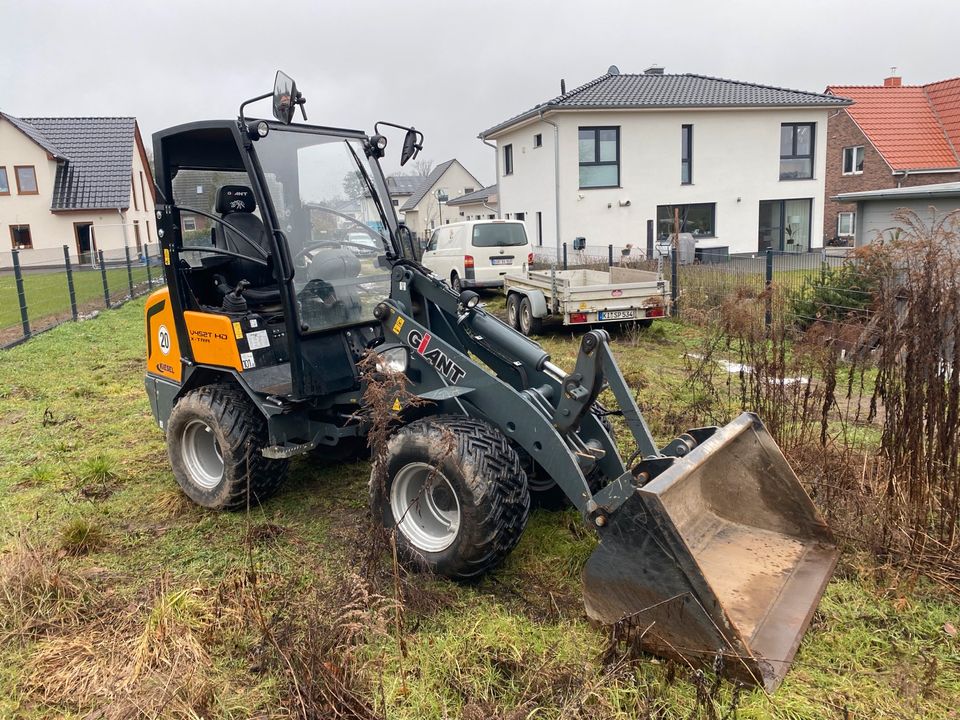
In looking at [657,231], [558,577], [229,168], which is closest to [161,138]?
[229,168]

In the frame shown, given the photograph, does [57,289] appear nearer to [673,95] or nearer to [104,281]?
[104,281]

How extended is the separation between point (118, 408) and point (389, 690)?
20.3 feet

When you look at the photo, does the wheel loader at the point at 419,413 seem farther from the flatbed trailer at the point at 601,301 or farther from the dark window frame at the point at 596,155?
the dark window frame at the point at 596,155

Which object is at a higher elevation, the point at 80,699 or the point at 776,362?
the point at 776,362

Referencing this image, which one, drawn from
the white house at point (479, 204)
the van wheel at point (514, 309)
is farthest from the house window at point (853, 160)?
the van wheel at point (514, 309)

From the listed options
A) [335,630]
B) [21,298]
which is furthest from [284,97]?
[21,298]

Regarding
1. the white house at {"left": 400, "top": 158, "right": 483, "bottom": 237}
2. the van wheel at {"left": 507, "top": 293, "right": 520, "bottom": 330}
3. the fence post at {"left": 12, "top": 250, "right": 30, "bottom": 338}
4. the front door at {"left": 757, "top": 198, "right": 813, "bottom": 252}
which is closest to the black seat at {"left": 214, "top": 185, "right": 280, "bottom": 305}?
the van wheel at {"left": 507, "top": 293, "right": 520, "bottom": 330}

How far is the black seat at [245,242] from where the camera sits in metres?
4.87

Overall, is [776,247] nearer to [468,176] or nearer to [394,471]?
[394,471]

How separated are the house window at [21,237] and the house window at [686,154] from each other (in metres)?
31.1

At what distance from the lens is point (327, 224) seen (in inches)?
192

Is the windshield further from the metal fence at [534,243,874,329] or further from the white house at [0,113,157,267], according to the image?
the white house at [0,113,157,267]

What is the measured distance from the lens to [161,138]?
4859 millimetres

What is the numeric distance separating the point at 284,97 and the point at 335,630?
2.86 m
